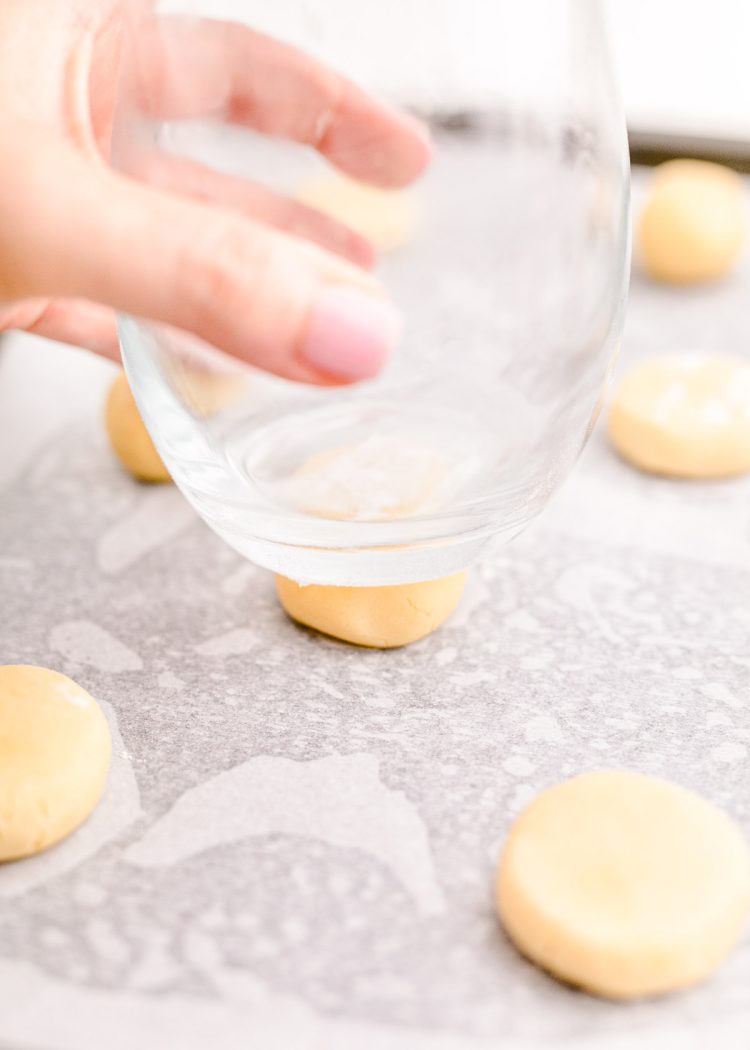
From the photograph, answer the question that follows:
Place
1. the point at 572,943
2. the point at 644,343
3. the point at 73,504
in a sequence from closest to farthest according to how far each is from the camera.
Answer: the point at 572,943 → the point at 73,504 → the point at 644,343

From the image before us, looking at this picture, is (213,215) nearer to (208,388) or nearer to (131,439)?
(208,388)

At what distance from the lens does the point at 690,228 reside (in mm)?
803

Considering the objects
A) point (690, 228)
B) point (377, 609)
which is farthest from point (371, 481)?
point (690, 228)

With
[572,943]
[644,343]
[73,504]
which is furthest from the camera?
[644,343]

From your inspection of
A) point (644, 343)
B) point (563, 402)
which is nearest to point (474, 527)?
point (563, 402)

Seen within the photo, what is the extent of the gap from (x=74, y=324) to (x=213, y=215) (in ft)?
0.85

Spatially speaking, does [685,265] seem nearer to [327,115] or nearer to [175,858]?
[327,115]

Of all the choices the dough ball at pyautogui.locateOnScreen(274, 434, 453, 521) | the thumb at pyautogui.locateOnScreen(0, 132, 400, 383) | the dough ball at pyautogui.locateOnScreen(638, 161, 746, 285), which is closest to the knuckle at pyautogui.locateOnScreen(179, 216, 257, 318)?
the thumb at pyautogui.locateOnScreen(0, 132, 400, 383)

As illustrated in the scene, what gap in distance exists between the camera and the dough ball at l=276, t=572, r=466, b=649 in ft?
1.65

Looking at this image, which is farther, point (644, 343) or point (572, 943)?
point (644, 343)

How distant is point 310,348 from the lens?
1.22ft

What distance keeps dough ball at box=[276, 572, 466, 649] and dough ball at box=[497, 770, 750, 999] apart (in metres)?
0.11

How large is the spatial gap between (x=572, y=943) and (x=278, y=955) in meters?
0.09

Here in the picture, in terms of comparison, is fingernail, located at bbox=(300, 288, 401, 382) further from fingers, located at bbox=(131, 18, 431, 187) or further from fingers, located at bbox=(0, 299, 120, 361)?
fingers, located at bbox=(0, 299, 120, 361)
